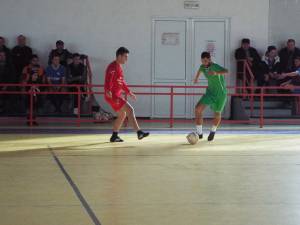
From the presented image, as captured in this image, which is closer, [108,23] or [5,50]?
[5,50]

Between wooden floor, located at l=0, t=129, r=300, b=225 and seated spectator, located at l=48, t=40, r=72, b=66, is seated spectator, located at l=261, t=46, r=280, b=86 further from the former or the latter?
wooden floor, located at l=0, t=129, r=300, b=225

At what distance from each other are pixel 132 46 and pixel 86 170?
12.0 metres

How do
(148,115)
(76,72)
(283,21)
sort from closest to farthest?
(76,72), (148,115), (283,21)

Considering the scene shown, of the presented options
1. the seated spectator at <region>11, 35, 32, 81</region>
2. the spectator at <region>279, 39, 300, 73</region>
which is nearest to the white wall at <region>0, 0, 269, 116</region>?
the seated spectator at <region>11, 35, 32, 81</region>

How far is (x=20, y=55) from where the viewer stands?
19.8 meters

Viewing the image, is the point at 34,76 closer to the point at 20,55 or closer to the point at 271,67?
the point at 20,55

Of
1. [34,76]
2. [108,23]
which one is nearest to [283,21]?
[108,23]

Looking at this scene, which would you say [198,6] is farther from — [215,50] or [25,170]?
[25,170]

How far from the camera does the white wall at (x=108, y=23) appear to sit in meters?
20.5

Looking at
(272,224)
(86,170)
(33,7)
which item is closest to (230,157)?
(86,170)

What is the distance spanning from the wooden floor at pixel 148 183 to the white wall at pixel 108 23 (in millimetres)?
7780

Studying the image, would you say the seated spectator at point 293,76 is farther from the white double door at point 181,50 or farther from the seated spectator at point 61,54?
the seated spectator at point 61,54

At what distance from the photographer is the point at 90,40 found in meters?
20.6

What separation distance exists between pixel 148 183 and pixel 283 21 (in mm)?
14368
